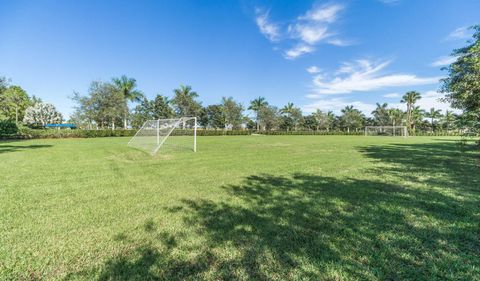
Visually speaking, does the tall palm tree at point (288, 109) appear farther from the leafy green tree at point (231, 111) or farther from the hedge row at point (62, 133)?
the hedge row at point (62, 133)

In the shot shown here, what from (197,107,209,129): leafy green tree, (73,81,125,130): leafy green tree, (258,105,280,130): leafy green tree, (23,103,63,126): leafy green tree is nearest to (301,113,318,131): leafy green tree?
(258,105,280,130): leafy green tree

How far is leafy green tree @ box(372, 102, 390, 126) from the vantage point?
224 ft

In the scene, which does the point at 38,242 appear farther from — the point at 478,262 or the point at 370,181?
the point at 370,181

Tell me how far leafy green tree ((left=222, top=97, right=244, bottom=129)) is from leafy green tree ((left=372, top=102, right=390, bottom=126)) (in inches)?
1795

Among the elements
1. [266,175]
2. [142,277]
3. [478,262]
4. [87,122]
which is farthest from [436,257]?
[87,122]

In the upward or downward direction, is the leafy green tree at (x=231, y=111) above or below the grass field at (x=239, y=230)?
above

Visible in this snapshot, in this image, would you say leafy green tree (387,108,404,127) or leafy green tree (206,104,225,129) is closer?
leafy green tree (206,104,225,129)

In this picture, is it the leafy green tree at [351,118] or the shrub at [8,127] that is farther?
the leafy green tree at [351,118]

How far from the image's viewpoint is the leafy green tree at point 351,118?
68.9 meters

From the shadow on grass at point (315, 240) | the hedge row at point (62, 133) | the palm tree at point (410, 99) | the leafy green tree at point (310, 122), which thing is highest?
the palm tree at point (410, 99)

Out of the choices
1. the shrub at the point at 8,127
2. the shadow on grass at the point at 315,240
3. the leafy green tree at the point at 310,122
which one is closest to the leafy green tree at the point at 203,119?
the leafy green tree at the point at 310,122

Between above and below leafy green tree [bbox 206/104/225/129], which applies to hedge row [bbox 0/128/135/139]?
below

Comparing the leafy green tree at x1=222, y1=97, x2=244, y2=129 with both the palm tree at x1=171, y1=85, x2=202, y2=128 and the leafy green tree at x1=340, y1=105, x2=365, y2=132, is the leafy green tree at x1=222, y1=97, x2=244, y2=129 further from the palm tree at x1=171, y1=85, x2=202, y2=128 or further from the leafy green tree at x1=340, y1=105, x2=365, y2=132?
the leafy green tree at x1=340, y1=105, x2=365, y2=132

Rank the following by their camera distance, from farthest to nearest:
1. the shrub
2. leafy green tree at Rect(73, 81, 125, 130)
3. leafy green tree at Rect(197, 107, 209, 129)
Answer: leafy green tree at Rect(197, 107, 209, 129) → leafy green tree at Rect(73, 81, 125, 130) → the shrub
